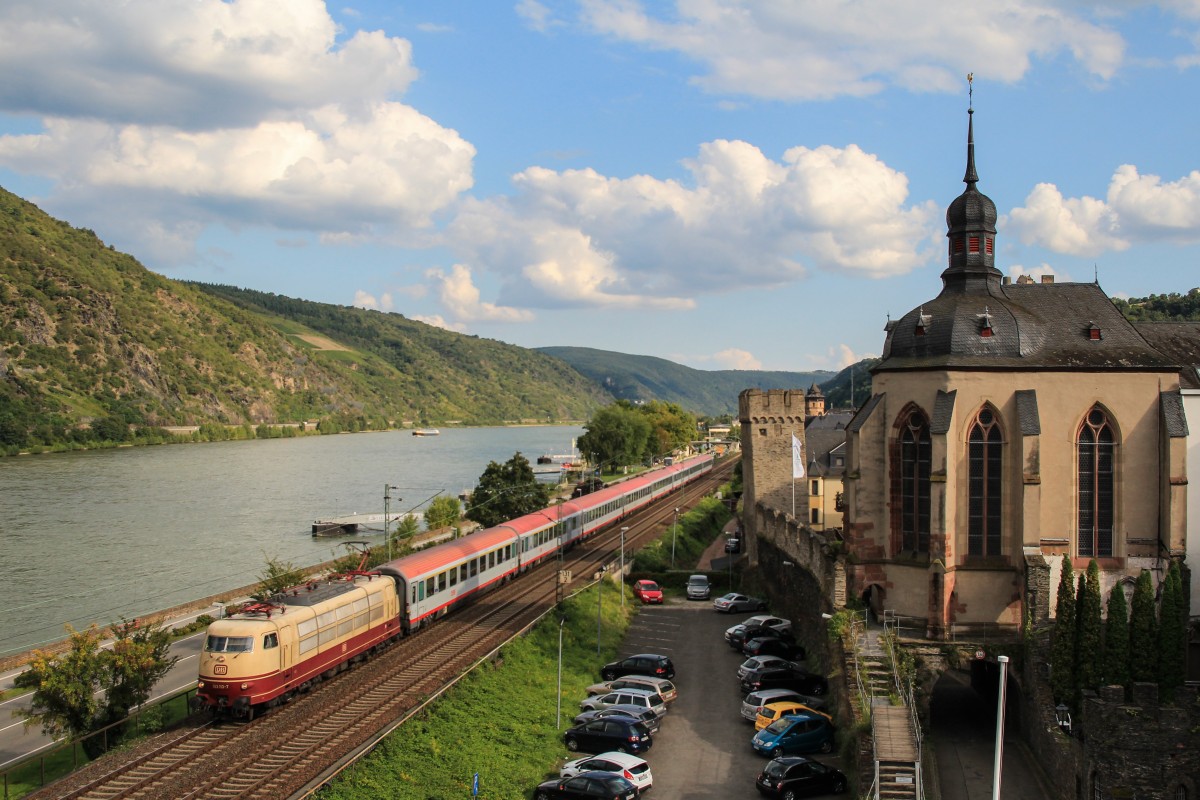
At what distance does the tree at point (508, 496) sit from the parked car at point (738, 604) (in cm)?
2462

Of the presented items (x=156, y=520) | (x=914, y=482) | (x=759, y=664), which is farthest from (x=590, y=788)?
(x=156, y=520)

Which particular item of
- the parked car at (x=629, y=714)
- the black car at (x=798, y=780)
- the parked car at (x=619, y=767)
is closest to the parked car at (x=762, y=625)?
the parked car at (x=629, y=714)

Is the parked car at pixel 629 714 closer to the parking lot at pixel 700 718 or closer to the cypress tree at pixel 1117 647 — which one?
the parking lot at pixel 700 718

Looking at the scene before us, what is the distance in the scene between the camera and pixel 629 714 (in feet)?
96.7

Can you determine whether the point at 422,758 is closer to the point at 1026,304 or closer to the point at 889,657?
the point at 889,657

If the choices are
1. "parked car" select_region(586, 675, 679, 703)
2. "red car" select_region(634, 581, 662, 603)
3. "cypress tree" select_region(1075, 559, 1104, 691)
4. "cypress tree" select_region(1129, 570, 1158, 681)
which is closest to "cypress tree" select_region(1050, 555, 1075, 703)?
"cypress tree" select_region(1075, 559, 1104, 691)

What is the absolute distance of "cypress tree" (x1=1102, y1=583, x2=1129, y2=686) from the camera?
24.1 meters

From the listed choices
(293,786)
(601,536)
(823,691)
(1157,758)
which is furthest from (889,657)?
(601,536)

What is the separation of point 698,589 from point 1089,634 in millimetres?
28344

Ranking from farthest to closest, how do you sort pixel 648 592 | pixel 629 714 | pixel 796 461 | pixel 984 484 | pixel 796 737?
pixel 796 461
pixel 648 592
pixel 984 484
pixel 629 714
pixel 796 737

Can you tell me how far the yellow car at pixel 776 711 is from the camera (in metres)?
29.5

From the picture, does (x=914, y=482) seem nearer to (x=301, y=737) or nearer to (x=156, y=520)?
(x=301, y=737)

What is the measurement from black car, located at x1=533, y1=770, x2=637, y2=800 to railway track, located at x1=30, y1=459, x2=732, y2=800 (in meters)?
4.56

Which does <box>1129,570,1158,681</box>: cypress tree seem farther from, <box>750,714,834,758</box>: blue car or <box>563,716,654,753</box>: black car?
<box>563,716,654,753</box>: black car
